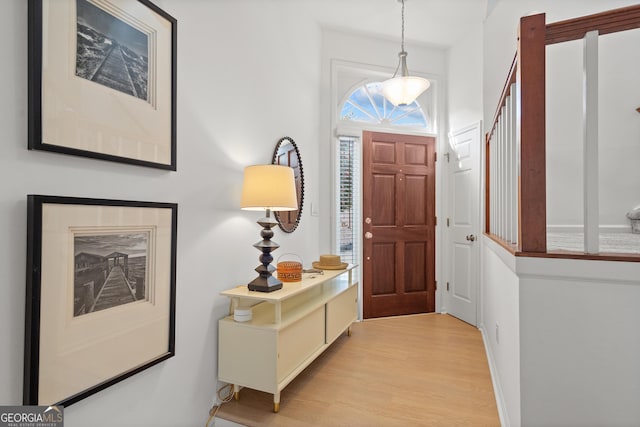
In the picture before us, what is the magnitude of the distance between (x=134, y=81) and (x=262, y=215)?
127 centimetres

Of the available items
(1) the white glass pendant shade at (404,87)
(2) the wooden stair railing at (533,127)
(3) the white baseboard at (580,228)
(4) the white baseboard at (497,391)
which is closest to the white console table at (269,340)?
(4) the white baseboard at (497,391)

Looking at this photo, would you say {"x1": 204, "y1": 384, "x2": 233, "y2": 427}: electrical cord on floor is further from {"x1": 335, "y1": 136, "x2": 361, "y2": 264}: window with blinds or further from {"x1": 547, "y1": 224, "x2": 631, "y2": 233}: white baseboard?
{"x1": 547, "y1": 224, "x2": 631, "y2": 233}: white baseboard

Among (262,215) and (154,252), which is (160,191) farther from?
(262,215)

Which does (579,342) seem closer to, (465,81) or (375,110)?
(375,110)

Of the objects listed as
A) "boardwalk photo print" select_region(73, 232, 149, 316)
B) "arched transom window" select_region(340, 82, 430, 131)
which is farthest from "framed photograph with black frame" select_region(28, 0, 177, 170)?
"arched transom window" select_region(340, 82, 430, 131)

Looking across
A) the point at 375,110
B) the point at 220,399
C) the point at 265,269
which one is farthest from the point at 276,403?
the point at 375,110

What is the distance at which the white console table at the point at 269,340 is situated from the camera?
1.84 meters

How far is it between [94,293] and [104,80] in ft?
2.75

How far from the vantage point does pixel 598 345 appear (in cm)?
116

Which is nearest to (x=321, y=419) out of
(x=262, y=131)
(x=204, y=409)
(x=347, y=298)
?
(x=204, y=409)

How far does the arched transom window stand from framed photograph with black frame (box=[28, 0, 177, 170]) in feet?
7.88

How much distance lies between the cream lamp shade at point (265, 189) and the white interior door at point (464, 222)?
7.88 feet

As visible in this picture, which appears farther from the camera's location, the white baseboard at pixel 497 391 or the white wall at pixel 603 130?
the white wall at pixel 603 130

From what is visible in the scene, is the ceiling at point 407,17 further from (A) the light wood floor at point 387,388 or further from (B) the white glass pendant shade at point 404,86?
(A) the light wood floor at point 387,388
